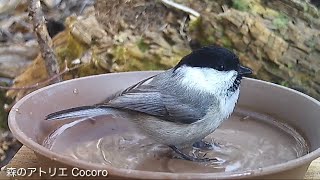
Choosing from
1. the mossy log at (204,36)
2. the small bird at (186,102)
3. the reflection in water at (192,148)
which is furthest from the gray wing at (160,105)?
the mossy log at (204,36)

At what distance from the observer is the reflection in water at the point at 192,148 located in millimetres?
1595

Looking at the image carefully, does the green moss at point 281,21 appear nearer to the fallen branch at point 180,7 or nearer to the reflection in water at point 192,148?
the fallen branch at point 180,7

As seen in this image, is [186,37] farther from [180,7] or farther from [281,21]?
[281,21]

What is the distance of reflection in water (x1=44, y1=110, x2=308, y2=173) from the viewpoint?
1595mm

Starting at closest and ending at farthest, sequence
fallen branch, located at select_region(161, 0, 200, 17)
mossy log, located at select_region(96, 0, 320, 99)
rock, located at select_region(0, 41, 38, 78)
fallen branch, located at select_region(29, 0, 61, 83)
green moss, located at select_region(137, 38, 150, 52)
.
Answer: fallen branch, located at select_region(29, 0, 61, 83), mossy log, located at select_region(96, 0, 320, 99), green moss, located at select_region(137, 38, 150, 52), fallen branch, located at select_region(161, 0, 200, 17), rock, located at select_region(0, 41, 38, 78)

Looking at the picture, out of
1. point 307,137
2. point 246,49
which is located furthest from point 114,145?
point 246,49

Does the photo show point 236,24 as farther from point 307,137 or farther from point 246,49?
point 307,137

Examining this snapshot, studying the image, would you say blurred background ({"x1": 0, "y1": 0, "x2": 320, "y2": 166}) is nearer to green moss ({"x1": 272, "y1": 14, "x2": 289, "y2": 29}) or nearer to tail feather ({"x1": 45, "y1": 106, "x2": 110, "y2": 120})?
green moss ({"x1": 272, "y1": 14, "x2": 289, "y2": 29})

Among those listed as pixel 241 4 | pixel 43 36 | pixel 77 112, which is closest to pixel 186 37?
pixel 241 4

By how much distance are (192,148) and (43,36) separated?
117 centimetres

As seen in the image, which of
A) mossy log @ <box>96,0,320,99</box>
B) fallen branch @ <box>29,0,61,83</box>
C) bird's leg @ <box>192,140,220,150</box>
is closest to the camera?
bird's leg @ <box>192,140,220,150</box>

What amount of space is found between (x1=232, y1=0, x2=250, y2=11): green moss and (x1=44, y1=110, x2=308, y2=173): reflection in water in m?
1.15

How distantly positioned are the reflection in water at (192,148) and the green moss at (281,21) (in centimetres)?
105

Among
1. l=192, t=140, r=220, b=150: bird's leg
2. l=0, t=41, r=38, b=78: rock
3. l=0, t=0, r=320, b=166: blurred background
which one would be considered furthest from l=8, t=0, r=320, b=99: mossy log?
l=192, t=140, r=220, b=150: bird's leg
